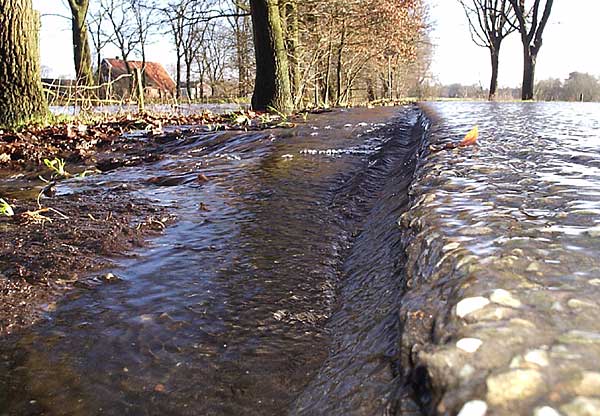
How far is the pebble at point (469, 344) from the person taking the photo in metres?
0.61

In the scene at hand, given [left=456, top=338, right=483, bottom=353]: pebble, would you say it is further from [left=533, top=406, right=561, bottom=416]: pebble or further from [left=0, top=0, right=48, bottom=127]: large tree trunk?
[left=0, top=0, right=48, bottom=127]: large tree trunk

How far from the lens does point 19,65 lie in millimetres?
6051

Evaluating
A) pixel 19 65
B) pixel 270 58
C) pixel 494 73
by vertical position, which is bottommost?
pixel 19 65

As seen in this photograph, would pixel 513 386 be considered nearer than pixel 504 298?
Yes

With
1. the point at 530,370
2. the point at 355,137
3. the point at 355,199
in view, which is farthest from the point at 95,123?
the point at 530,370

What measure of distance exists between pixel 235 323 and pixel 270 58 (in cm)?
776

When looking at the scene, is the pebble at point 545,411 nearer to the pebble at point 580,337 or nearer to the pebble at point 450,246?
the pebble at point 580,337

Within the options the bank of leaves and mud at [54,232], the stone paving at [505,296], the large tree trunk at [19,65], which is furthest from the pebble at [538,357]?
the large tree trunk at [19,65]

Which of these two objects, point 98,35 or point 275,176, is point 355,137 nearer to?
point 275,176

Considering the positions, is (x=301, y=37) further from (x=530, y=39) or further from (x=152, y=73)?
(x=152, y=73)

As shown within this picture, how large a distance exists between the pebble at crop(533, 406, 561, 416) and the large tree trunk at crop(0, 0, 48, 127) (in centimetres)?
684

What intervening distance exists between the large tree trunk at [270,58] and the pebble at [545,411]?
8.14m

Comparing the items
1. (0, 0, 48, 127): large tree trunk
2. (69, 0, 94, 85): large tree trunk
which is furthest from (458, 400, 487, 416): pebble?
(69, 0, 94, 85): large tree trunk

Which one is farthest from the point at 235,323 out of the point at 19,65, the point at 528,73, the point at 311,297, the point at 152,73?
the point at 152,73
